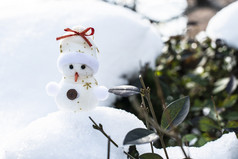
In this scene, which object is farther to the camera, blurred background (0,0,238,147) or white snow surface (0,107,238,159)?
blurred background (0,0,238,147)

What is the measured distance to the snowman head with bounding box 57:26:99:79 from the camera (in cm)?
58

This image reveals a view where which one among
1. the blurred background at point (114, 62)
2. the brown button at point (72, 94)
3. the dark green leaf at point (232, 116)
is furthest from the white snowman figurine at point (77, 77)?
the dark green leaf at point (232, 116)

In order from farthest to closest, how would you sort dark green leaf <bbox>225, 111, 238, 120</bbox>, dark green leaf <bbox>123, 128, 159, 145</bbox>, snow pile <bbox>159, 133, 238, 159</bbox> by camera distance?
dark green leaf <bbox>225, 111, 238, 120</bbox> < snow pile <bbox>159, 133, 238, 159</bbox> < dark green leaf <bbox>123, 128, 159, 145</bbox>

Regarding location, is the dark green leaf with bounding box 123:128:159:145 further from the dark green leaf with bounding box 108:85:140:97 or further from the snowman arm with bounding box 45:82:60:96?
the snowman arm with bounding box 45:82:60:96

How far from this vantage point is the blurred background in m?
0.77

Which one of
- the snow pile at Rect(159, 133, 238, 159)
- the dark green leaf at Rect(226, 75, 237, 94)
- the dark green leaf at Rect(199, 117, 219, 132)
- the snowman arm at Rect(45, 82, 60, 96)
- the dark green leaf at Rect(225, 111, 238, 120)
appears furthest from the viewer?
the dark green leaf at Rect(226, 75, 237, 94)

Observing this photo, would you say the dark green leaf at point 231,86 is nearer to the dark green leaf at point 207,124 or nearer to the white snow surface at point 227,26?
the white snow surface at point 227,26

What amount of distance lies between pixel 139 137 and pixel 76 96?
22 centimetres

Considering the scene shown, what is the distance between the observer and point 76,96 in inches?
22.6

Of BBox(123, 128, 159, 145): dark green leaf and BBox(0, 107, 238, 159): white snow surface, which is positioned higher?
BBox(0, 107, 238, 159): white snow surface

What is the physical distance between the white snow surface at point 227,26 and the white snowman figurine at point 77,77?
64 centimetres

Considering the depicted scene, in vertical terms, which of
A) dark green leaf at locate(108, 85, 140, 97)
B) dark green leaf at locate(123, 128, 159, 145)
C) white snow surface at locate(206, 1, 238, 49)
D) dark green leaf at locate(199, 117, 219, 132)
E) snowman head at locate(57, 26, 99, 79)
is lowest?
dark green leaf at locate(123, 128, 159, 145)

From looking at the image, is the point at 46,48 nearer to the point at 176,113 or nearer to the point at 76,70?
the point at 76,70

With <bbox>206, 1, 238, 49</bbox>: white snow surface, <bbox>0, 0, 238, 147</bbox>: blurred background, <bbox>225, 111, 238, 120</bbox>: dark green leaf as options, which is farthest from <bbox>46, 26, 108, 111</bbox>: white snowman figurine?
<bbox>206, 1, 238, 49</bbox>: white snow surface
